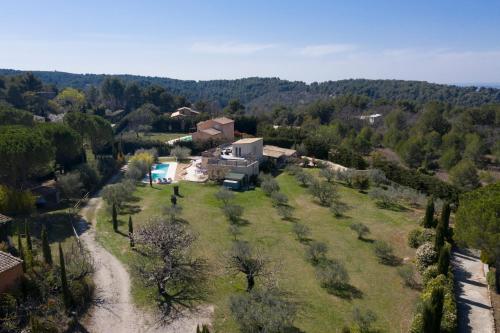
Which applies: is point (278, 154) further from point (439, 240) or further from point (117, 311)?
point (117, 311)

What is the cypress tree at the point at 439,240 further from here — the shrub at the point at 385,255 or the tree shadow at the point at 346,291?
the tree shadow at the point at 346,291

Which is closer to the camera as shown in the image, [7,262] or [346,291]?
[7,262]

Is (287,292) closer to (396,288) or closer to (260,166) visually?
(396,288)

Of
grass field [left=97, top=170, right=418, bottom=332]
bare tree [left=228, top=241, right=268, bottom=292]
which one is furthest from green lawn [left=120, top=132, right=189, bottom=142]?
bare tree [left=228, top=241, right=268, bottom=292]

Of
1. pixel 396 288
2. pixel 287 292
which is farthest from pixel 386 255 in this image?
pixel 287 292

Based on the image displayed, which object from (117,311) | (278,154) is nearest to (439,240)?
(117,311)

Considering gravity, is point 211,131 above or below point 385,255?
above

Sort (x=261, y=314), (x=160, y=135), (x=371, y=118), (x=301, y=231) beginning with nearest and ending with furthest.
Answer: (x=261, y=314), (x=301, y=231), (x=160, y=135), (x=371, y=118)
